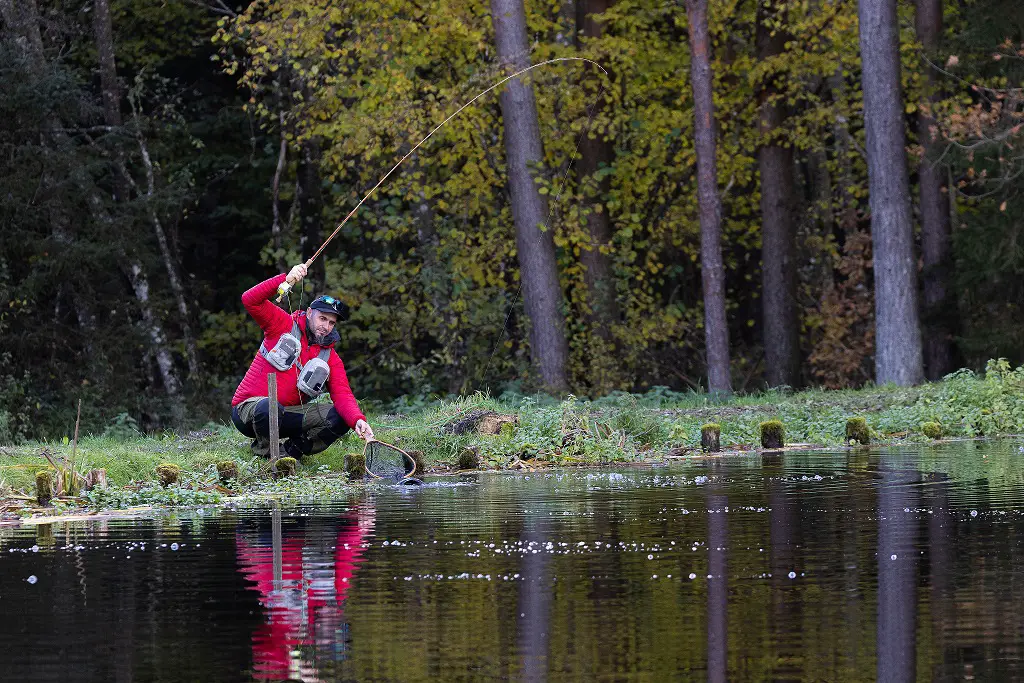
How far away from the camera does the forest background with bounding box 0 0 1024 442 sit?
2786 cm

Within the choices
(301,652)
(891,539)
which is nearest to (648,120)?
(891,539)

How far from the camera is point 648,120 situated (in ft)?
105

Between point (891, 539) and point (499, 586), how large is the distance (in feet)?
8.56

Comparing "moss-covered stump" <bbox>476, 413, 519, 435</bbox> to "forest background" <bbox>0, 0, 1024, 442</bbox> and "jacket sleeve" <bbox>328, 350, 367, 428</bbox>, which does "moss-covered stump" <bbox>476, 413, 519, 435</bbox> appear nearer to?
"jacket sleeve" <bbox>328, 350, 367, 428</bbox>

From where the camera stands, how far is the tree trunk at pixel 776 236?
31625 mm

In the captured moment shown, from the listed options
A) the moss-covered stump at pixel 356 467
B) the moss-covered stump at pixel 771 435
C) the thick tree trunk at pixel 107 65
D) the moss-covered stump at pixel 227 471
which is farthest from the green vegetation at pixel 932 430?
the thick tree trunk at pixel 107 65

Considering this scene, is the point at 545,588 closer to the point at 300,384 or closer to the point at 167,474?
the point at 167,474

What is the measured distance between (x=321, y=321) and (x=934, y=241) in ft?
52.6

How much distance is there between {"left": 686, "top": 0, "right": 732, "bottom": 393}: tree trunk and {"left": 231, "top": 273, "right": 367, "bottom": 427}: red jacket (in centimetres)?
1289

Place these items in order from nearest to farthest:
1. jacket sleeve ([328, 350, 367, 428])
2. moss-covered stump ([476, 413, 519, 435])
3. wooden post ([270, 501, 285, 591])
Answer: wooden post ([270, 501, 285, 591]) < jacket sleeve ([328, 350, 367, 428]) < moss-covered stump ([476, 413, 519, 435])

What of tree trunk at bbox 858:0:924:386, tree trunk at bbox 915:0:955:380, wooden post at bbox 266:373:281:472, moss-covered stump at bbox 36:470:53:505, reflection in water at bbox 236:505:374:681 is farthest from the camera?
tree trunk at bbox 915:0:955:380

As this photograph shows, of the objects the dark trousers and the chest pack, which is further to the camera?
the dark trousers

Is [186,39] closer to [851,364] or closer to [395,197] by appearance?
[395,197]

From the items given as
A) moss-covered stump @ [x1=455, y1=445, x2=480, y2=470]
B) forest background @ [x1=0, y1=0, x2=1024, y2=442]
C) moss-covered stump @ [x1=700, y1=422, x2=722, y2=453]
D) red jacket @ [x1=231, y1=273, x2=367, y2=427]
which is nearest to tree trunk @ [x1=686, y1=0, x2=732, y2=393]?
forest background @ [x1=0, y1=0, x2=1024, y2=442]
